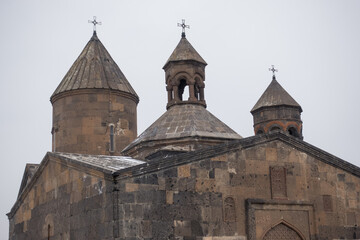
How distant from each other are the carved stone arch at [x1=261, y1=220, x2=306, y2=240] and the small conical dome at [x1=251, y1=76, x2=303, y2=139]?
8.88 metres

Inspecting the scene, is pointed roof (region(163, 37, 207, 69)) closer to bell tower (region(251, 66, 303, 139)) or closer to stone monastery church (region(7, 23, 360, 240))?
stone monastery church (region(7, 23, 360, 240))

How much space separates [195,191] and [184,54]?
6.28m

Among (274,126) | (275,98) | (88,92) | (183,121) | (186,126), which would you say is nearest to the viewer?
(186,126)

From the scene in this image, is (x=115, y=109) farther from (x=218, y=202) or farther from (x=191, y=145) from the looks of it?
(x=218, y=202)

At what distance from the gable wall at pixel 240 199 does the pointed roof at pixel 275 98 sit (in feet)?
27.3

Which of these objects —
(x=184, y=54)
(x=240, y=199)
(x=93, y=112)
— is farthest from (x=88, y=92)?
(x=240, y=199)

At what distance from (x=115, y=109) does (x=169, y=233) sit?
7.67 m

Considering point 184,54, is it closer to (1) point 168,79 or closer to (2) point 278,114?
(1) point 168,79

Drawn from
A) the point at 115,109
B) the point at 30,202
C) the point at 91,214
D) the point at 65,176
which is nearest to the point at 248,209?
the point at 91,214

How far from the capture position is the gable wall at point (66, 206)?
8.35 metres

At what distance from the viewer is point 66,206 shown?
9.50 m

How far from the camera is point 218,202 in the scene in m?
8.94

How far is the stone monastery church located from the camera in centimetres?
830

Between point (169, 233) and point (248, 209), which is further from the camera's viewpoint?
point (248, 209)
